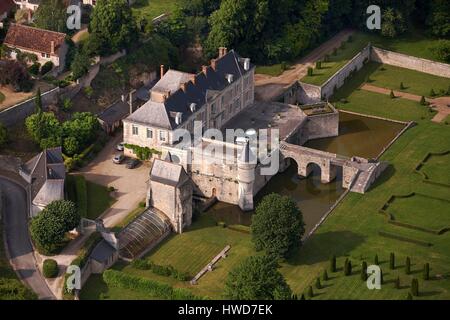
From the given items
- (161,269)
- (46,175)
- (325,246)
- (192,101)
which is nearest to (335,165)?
(325,246)

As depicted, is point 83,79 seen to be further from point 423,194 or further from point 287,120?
point 423,194

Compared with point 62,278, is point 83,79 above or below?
above

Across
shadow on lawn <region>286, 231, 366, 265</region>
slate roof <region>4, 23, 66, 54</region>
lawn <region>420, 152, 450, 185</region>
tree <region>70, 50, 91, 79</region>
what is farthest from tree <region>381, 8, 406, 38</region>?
shadow on lawn <region>286, 231, 366, 265</region>

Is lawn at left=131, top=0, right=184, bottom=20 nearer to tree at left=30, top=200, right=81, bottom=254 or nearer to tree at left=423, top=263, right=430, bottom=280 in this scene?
tree at left=30, top=200, right=81, bottom=254

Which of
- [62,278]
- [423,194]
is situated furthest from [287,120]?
[62,278]

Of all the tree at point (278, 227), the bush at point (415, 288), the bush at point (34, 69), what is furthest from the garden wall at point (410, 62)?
the bush at point (415, 288)

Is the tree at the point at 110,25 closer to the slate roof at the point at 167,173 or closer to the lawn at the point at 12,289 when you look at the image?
the slate roof at the point at 167,173
